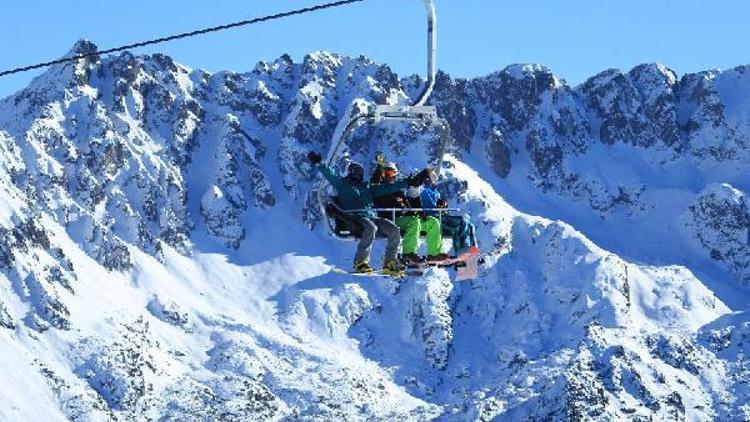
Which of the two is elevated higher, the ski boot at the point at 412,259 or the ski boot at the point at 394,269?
the ski boot at the point at 412,259

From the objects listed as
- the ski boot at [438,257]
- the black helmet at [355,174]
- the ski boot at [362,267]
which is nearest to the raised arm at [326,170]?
the black helmet at [355,174]

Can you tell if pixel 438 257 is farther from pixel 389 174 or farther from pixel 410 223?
pixel 389 174

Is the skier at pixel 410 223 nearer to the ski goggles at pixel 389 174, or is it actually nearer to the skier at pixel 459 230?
the ski goggles at pixel 389 174

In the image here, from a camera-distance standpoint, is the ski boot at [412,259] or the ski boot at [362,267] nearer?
the ski boot at [362,267]

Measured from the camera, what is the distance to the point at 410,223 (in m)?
38.9

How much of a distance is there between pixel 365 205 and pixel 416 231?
159cm

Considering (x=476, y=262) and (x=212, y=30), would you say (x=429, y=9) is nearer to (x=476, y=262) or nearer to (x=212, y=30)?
(x=212, y=30)

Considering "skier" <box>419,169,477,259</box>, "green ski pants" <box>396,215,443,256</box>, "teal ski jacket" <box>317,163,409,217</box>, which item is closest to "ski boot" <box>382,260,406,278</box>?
"green ski pants" <box>396,215,443,256</box>

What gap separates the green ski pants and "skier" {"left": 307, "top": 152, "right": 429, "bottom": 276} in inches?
15.7

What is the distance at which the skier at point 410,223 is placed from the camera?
127ft

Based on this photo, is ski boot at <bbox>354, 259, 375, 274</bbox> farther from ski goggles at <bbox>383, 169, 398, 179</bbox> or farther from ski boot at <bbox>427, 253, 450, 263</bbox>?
ski goggles at <bbox>383, 169, 398, 179</bbox>

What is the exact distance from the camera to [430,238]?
4003 centimetres

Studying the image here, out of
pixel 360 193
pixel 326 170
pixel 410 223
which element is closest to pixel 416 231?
pixel 410 223

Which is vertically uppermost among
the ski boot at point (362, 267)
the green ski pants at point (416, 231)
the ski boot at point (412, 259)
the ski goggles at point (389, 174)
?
the ski goggles at point (389, 174)
